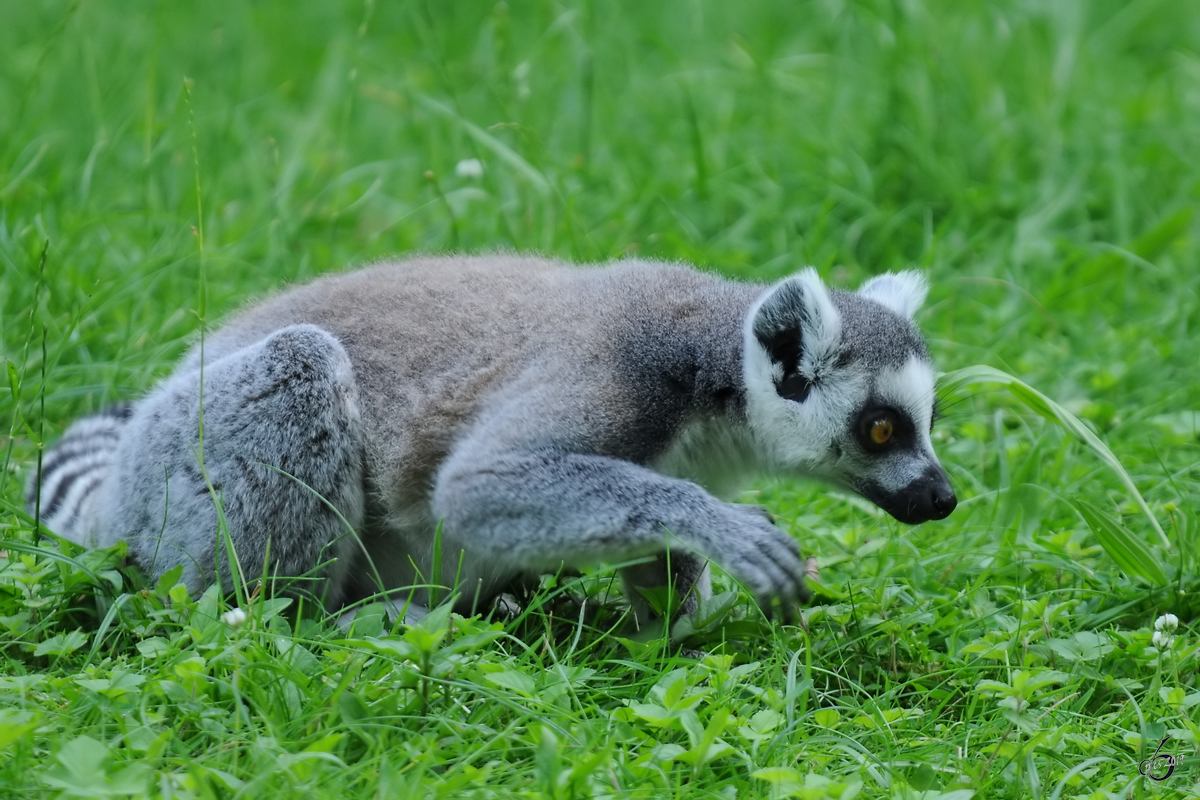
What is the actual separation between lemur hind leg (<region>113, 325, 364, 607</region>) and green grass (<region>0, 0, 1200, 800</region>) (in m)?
0.20

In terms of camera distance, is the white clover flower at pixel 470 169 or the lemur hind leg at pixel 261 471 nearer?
the lemur hind leg at pixel 261 471

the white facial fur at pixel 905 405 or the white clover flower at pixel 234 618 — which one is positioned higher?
the white facial fur at pixel 905 405

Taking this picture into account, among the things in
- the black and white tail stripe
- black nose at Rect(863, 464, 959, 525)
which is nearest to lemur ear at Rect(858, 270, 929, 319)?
black nose at Rect(863, 464, 959, 525)

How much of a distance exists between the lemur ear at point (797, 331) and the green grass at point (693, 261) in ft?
2.20

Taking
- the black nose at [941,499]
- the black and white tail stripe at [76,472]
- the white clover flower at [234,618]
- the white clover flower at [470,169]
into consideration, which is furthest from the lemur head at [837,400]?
the white clover flower at [470,169]

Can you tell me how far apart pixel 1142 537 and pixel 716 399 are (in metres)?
1.64

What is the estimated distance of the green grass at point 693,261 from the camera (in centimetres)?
281

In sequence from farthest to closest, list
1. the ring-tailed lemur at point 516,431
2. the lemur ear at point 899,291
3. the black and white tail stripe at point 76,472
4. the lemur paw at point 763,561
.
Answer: the black and white tail stripe at point 76,472, the lemur ear at point 899,291, the ring-tailed lemur at point 516,431, the lemur paw at point 763,561

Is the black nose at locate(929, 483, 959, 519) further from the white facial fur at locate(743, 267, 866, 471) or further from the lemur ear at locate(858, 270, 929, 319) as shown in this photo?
the lemur ear at locate(858, 270, 929, 319)

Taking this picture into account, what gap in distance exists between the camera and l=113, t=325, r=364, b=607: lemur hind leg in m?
3.53

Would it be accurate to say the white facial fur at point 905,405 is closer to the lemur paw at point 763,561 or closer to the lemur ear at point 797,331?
the lemur ear at point 797,331

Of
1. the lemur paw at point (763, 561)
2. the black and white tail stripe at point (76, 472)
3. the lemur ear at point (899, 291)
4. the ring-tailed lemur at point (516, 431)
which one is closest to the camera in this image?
the lemur paw at point (763, 561)

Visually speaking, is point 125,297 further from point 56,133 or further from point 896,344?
point 896,344

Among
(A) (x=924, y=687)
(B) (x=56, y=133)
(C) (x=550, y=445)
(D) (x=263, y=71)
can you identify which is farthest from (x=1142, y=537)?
(D) (x=263, y=71)
